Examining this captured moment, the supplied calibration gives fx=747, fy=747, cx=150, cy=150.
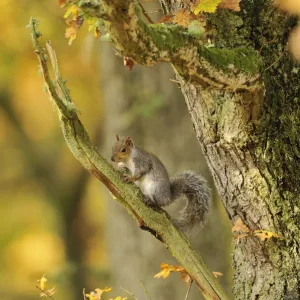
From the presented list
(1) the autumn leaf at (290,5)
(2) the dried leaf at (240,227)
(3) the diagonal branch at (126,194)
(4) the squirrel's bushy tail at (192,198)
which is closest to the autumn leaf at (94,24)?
(3) the diagonal branch at (126,194)

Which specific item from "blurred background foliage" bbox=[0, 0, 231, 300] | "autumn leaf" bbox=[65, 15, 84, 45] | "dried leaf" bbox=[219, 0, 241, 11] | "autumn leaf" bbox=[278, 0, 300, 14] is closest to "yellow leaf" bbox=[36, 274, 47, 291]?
"autumn leaf" bbox=[65, 15, 84, 45]

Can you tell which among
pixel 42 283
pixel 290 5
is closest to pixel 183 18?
pixel 290 5

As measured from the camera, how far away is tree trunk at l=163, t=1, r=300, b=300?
2.37 metres

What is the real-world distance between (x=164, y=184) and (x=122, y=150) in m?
0.34

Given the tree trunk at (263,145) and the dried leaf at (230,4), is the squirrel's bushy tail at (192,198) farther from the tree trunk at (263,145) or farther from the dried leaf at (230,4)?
the dried leaf at (230,4)

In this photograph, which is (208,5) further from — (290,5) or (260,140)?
(260,140)

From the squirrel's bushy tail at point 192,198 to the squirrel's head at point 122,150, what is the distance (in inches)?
9.8

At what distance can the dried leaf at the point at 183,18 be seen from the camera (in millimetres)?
2082

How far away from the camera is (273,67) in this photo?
240cm

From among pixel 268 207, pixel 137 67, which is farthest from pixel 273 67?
pixel 137 67

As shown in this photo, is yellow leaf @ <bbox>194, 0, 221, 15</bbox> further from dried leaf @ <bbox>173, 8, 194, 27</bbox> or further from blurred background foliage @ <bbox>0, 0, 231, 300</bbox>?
blurred background foliage @ <bbox>0, 0, 231, 300</bbox>

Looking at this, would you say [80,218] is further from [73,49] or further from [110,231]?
[110,231]

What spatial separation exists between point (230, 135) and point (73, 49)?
19.7 ft

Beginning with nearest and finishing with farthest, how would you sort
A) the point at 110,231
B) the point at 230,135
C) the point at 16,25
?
the point at 230,135, the point at 110,231, the point at 16,25
